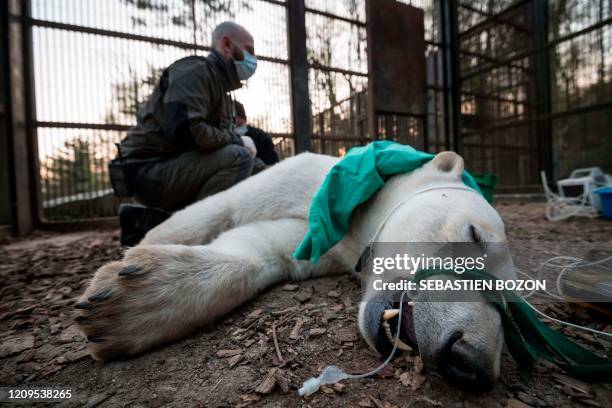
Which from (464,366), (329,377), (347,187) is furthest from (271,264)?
(464,366)

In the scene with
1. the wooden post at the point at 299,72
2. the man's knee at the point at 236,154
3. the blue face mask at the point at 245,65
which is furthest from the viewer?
the wooden post at the point at 299,72

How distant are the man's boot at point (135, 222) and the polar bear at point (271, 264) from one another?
1.05m

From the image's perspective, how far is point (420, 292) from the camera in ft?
3.71

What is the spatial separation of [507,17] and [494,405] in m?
8.99

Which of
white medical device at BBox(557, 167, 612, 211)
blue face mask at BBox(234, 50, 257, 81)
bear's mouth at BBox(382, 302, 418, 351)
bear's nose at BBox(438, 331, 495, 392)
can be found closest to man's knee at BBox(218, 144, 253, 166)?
blue face mask at BBox(234, 50, 257, 81)

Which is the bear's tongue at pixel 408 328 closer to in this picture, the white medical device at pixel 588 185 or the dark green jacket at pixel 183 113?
the dark green jacket at pixel 183 113

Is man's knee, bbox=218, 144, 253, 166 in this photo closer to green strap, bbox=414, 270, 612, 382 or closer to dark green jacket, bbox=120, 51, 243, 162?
dark green jacket, bbox=120, 51, 243, 162

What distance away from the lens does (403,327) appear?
115 cm

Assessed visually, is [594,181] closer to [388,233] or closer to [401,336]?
[388,233]

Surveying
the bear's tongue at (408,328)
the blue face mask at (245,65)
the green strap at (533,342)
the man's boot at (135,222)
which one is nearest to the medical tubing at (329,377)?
the bear's tongue at (408,328)

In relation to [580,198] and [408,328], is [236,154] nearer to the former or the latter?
[408,328]

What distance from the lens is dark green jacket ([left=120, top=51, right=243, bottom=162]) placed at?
9.34ft

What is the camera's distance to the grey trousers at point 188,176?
303cm

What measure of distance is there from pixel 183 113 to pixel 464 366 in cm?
275
